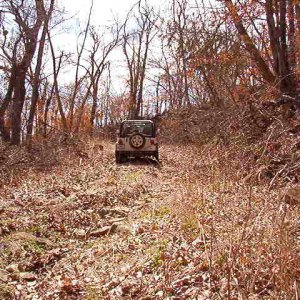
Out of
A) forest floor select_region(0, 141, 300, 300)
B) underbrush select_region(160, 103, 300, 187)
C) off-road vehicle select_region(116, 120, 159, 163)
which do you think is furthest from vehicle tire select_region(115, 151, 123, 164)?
forest floor select_region(0, 141, 300, 300)

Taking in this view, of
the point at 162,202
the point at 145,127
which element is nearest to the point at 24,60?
the point at 145,127

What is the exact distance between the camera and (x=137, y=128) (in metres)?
16.1

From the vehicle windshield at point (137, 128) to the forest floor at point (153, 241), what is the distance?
6.19 meters

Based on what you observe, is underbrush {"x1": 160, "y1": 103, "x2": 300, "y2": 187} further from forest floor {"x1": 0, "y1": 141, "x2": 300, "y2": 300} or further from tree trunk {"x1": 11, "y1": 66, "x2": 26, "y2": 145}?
tree trunk {"x1": 11, "y1": 66, "x2": 26, "y2": 145}

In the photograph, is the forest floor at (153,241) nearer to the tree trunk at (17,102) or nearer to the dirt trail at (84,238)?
the dirt trail at (84,238)

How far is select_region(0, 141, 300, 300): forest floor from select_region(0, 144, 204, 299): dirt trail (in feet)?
0.05

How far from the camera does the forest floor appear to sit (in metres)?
3.64

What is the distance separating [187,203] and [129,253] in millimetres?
1551

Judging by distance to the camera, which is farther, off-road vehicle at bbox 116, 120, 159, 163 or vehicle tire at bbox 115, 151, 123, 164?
vehicle tire at bbox 115, 151, 123, 164

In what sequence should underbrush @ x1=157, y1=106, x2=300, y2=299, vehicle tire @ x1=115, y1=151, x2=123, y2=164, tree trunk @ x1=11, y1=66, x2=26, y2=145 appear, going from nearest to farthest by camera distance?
underbrush @ x1=157, y1=106, x2=300, y2=299 → vehicle tire @ x1=115, y1=151, x2=123, y2=164 → tree trunk @ x1=11, y1=66, x2=26, y2=145

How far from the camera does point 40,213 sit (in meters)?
7.73

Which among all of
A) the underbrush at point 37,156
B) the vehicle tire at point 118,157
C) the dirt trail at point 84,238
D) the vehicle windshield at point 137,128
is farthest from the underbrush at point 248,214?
the vehicle tire at point 118,157

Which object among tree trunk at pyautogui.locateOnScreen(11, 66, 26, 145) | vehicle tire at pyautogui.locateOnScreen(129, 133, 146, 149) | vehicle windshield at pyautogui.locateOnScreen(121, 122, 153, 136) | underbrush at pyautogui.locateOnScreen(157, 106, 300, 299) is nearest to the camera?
underbrush at pyautogui.locateOnScreen(157, 106, 300, 299)

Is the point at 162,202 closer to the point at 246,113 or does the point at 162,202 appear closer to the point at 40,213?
the point at 40,213
